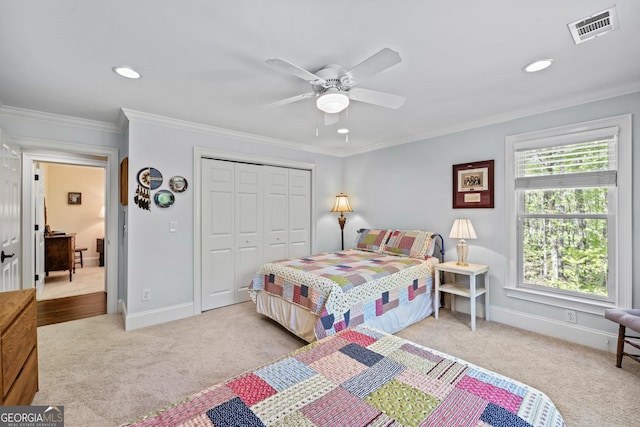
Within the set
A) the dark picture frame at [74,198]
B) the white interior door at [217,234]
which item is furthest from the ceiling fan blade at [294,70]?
the dark picture frame at [74,198]

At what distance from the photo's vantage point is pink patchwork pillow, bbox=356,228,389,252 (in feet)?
13.3

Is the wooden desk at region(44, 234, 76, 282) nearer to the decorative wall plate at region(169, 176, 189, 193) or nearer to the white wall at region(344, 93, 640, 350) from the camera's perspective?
the decorative wall plate at region(169, 176, 189, 193)

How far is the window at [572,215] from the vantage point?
8.42ft

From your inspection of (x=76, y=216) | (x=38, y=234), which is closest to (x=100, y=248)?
(x=76, y=216)

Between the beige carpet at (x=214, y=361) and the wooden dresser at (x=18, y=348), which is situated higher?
the wooden dresser at (x=18, y=348)

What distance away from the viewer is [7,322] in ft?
4.91

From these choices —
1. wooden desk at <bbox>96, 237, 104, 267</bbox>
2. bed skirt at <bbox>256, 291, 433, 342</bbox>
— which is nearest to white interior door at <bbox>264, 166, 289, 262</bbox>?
bed skirt at <bbox>256, 291, 433, 342</bbox>

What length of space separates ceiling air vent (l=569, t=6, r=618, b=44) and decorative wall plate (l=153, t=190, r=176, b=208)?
3760mm

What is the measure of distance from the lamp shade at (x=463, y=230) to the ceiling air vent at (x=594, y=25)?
6.43ft

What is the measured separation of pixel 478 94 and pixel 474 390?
8.43ft

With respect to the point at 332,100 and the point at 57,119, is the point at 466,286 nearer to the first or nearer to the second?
the point at 332,100

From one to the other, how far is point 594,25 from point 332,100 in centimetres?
158

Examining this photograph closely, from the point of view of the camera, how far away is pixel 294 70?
177 cm

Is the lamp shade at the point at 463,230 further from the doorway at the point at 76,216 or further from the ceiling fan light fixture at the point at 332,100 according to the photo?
the doorway at the point at 76,216
